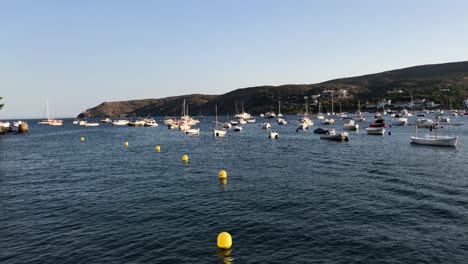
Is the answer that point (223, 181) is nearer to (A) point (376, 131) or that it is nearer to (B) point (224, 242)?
(B) point (224, 242)

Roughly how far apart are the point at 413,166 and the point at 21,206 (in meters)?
47.0

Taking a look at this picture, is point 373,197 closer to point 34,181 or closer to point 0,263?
point 0,263

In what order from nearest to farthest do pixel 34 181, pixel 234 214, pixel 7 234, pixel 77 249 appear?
pixel 77 249
pixel 7 234
pixel 234 214
pixel 34 181

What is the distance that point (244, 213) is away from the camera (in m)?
27.8

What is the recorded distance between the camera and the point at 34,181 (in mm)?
44406

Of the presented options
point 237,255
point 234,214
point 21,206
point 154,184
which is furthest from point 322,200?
point 21,206

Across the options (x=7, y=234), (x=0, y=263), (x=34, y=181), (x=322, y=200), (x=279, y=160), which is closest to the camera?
(x=0, y=263)

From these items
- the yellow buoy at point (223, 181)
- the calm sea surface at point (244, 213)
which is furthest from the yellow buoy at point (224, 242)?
the yellow buoy at point (223, 181)

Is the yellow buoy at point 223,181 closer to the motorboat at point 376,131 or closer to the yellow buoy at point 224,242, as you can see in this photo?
the yellow buoy at point 224,242

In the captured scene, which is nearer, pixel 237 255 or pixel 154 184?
pixel 237 255

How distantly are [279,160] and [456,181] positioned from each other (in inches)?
1035

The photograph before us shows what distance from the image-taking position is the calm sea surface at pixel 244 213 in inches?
802

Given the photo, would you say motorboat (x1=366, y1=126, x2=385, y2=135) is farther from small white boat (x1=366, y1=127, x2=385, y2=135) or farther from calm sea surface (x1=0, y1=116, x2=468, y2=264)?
calm sea surface (x1=0, y1=116, x2=468, y2=264)

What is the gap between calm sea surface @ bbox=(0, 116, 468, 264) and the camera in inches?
802
